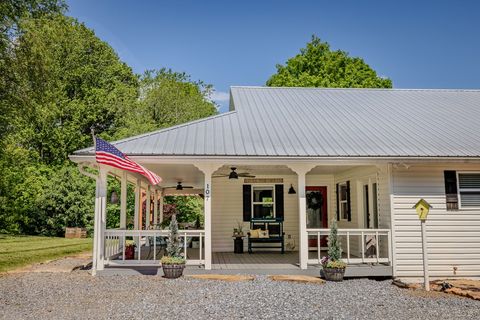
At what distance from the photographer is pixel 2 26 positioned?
17641mm

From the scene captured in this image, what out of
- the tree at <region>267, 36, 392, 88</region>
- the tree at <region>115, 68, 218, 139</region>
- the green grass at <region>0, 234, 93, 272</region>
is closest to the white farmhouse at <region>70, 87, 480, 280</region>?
the green grass at <region>0, 234, 93, 272</region>

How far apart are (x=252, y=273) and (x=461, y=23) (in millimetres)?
18222

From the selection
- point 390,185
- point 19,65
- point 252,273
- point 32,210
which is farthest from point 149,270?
point 32,210

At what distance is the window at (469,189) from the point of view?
10617 mm

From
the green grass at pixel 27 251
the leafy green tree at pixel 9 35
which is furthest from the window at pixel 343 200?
the leafy green tree at pixel 9 35

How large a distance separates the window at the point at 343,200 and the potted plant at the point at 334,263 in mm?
4197

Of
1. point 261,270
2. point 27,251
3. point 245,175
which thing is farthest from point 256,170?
point 27,251

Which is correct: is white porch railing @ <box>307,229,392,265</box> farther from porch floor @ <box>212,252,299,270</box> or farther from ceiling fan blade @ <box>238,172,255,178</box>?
ceiling fan blade @ <box>238,172,255,178</box>

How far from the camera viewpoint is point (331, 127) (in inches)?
491

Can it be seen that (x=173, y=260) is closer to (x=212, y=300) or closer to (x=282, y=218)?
(x=212, y=300)

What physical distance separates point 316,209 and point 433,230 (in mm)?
5290

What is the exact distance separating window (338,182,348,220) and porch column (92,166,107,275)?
7496mm

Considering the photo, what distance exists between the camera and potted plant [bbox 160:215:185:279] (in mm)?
9602

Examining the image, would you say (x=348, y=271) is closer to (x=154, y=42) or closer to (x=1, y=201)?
(x=154, y=42)
